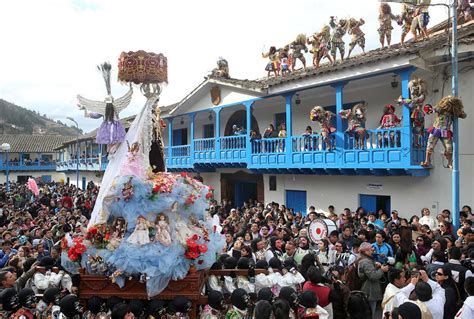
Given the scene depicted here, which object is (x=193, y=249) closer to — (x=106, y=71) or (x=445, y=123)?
(x=106, y=71)

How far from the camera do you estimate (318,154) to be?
14.3m

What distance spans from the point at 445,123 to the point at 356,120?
3024mm

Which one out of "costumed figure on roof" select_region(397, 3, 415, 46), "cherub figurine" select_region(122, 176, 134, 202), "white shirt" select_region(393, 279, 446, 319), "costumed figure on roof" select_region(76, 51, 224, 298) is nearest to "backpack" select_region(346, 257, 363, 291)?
"white shirt" select_region(393, 279, 446, 319)

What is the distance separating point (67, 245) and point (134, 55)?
3.40m

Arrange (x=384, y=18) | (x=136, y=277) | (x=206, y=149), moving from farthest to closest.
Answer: (x=206, y=149) < (x=384, y=18) < (x=136, y=277)

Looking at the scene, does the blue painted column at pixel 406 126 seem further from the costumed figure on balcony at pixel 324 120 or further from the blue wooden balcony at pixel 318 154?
the costumed figure on balcony at pixel 324 120

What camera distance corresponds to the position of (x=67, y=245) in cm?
641

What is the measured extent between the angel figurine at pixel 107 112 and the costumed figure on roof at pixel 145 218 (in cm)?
21

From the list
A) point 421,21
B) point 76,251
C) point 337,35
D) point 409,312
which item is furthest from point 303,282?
point 337,35

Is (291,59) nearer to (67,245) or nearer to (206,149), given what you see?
(206,149)

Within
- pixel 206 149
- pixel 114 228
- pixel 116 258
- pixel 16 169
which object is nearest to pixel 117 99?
pixel 114 228

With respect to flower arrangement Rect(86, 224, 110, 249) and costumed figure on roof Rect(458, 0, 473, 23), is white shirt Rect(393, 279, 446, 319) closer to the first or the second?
flower arrangement Rect(86, 224, 110, 249)

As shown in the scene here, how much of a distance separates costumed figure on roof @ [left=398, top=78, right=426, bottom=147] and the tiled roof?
4555cm

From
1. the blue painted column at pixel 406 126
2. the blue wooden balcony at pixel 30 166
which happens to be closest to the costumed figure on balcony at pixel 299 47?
the blue painted column at pixel 406 126
